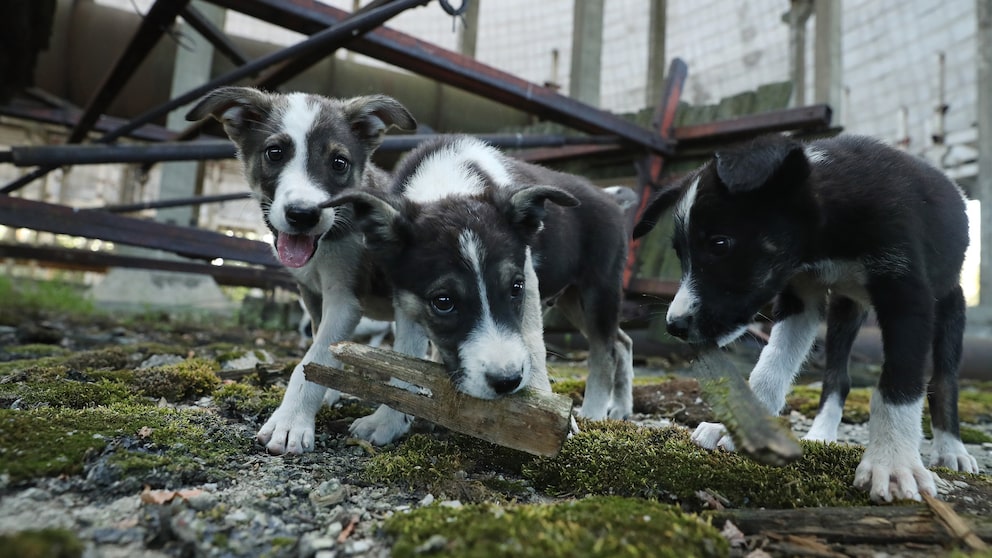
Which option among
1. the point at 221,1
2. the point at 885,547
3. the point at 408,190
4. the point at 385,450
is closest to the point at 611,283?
the point at 408,190

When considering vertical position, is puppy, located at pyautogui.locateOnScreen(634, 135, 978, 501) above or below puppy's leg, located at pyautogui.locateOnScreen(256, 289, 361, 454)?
above

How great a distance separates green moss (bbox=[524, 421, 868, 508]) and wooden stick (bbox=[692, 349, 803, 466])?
267 millimetres

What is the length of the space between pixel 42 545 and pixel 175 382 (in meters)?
2.39

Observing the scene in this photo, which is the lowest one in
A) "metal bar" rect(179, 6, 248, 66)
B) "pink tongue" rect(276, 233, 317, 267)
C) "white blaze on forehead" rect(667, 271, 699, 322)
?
"white blaze on forehead" rect(667, 271, 699, 322)

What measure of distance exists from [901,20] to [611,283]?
67.2 ft

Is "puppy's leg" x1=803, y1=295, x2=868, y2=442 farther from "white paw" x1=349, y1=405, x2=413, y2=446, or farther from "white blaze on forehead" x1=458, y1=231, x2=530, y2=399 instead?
"white paw" x1=349, y1=405, x2=413, y2=446

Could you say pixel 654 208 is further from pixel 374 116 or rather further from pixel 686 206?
pixel 374 116

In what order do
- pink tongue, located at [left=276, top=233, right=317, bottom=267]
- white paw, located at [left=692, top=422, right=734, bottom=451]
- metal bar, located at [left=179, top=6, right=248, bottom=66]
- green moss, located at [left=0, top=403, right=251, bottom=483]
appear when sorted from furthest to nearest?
metal bar, located at [left=179, top=6, right=248, bottom=66] → pink tongue, located at [left=276, top=233, right=317, bottom=267] → white paw, located at [left=692, top=422, right=734, bottom=451] → green moss, located at [left=0, top=403, right=251, bottom=483]

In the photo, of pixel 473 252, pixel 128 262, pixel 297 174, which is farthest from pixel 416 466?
pixel 128 262

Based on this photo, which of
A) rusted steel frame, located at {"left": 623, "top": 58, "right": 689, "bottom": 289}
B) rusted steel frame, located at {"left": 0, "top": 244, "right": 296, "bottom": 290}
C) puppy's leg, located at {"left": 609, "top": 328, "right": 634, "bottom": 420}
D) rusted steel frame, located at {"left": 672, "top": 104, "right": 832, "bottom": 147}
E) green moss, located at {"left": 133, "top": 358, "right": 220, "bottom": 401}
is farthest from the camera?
rusted steel frame, located at {"left": 0, "top": 244, "right": 296, "bottom": 290}

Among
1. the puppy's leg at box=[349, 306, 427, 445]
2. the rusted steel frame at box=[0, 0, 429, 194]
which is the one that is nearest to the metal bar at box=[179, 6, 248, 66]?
the rusted steel frame at box=[0, 0, 429, 194]

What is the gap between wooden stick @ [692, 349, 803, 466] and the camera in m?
1.75

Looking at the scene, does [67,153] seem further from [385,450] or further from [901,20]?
A: [901,20]

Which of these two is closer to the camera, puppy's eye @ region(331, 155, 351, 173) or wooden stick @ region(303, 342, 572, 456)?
wooden stick @ region(303, 342, 572, 456)
